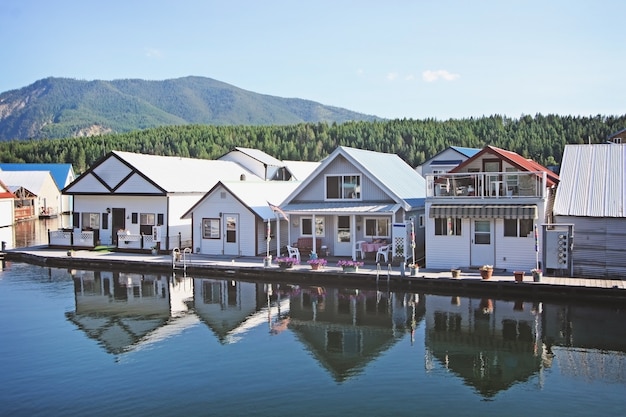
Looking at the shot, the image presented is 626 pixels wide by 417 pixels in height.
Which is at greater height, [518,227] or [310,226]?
[518,227]

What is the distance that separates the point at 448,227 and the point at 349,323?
889 centimetres

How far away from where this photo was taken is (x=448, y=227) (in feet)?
92.9

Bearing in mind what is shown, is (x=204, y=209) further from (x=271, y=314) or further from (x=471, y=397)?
(x=471, y=397)

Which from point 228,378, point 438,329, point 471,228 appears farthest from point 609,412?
point 471,228

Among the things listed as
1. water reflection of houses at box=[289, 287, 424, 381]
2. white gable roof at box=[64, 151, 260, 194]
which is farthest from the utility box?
white gable roof at box=[64, 151, 260, 194]

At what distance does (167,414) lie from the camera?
13.6 meters

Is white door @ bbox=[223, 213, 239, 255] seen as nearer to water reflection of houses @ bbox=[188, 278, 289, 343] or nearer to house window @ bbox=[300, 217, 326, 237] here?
house window @ bbox=[300, 217, 326, 237]

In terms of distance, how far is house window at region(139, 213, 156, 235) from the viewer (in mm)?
37125

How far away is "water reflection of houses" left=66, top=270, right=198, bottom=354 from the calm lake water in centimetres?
8

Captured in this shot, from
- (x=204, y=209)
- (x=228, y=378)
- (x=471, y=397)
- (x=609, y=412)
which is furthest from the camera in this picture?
(x=204, y=209)

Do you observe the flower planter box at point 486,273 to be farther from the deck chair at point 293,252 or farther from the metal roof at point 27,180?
the metal roof at point 27,180

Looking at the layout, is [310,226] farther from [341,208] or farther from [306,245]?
[341,208]

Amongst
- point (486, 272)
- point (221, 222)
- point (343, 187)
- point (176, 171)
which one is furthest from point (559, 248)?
point (176, 171)

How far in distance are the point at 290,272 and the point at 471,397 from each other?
1504 cm
